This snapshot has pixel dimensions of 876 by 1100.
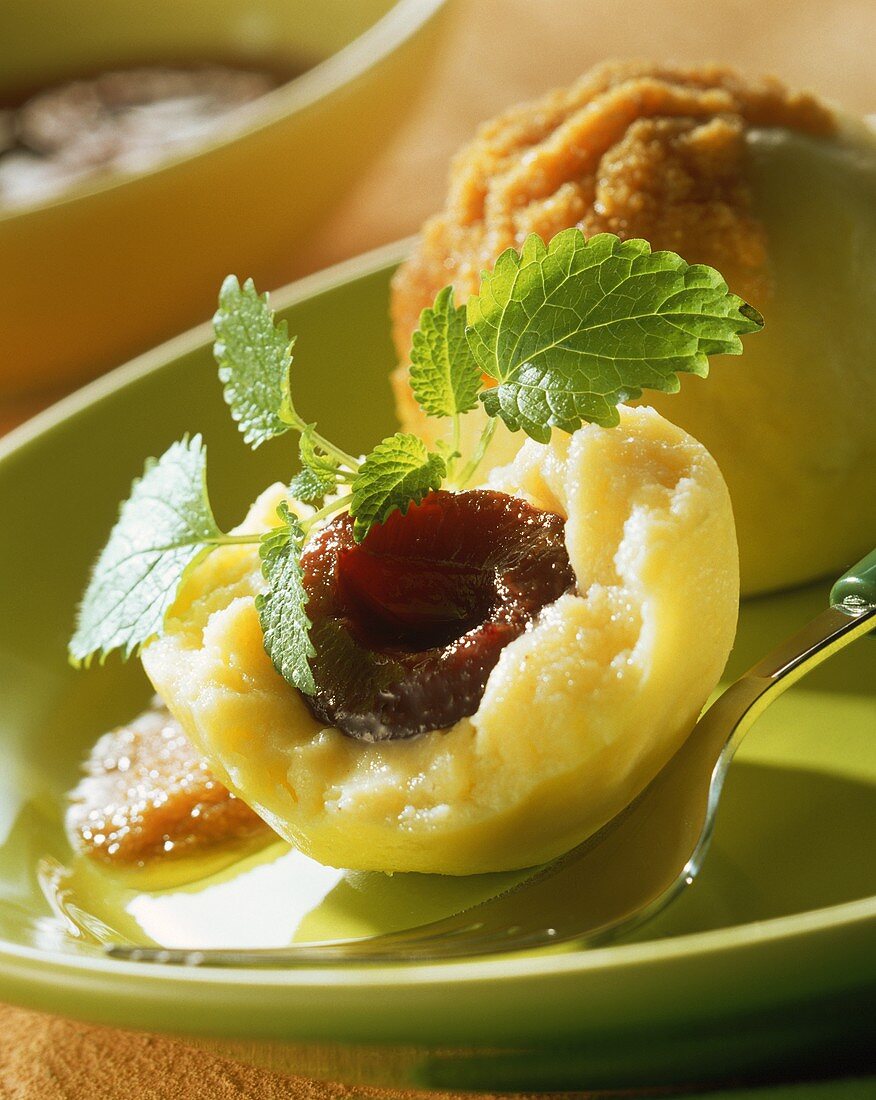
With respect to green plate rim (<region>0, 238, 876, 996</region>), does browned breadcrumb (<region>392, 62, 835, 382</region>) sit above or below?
above

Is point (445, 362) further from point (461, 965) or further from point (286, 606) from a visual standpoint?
point (461, 965)

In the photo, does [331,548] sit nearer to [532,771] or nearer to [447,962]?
[532,771]

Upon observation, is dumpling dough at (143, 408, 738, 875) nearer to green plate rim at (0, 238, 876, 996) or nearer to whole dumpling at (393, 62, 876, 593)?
green plate rim at (0, 238, 876, 996)

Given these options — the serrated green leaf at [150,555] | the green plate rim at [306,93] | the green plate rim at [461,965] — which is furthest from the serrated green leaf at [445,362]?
the green plate rim at [306,93]

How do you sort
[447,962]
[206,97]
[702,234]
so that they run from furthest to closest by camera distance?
1. [206,97]
2. [702,234]
3. [447,962]

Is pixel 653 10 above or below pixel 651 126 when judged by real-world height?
below

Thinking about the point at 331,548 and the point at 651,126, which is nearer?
the point at 331,548

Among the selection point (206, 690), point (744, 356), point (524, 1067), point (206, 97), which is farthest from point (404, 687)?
point (206, 97)

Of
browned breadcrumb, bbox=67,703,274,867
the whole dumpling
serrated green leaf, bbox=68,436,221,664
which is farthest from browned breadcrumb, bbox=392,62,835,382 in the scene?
browned breadcrumb, bbox=67,703,274,867
